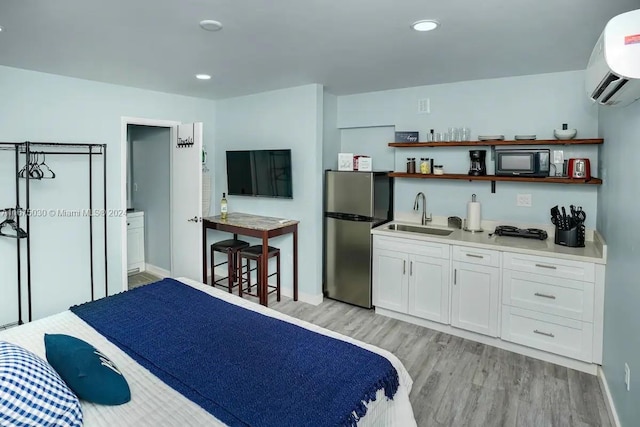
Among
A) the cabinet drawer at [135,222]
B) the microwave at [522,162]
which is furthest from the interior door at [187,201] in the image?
the microwave at [522,162]

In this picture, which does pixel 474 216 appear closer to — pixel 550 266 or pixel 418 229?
pixel 418 229

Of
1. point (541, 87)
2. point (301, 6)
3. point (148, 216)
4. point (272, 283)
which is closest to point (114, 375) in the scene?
point (301, 6)

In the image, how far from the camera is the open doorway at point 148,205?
5.00 meters

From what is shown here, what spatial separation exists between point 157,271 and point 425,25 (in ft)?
15.1

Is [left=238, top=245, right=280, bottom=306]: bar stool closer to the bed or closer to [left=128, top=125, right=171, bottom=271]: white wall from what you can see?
[left=128, top=125, right=171, bottom=271]: white wall

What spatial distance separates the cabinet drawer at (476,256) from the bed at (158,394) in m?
1.70

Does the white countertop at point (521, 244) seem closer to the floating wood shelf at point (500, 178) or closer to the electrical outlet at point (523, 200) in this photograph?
the electrical outlet at point (523, 200)

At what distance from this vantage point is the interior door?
4.16 meters

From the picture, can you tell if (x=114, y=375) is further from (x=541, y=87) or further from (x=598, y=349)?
(x=541, y=87)

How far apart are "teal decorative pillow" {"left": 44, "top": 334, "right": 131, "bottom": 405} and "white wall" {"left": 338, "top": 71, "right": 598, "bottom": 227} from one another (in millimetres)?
3394

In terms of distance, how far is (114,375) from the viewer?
1516mm

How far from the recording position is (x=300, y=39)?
8.29 ft

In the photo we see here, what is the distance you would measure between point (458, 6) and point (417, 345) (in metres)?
2.60

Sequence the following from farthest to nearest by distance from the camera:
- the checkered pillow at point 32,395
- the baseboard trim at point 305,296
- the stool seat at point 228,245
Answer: the stool seat at point 228,245
the baseboard trim at point 305,296
the checkered pillow at point 32,395
